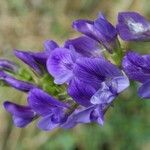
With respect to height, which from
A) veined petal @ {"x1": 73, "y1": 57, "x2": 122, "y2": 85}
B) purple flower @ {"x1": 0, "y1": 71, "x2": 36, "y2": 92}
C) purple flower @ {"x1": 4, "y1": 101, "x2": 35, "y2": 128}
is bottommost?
purple flower @ {"x1": 4, "y1": 101, "x2": 35, "y2": 128}

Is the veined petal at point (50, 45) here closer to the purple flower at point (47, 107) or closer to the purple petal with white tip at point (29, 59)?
the purple petal with white tip at point (29, 59)

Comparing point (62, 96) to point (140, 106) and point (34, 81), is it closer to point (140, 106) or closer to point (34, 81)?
point (34, 81)

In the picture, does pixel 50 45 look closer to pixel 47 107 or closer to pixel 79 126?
pixel 47 107

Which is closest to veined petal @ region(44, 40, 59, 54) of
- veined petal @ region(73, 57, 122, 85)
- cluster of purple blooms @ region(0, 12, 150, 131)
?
cluster of purple blooms @ region(0, 12, 150, 131)

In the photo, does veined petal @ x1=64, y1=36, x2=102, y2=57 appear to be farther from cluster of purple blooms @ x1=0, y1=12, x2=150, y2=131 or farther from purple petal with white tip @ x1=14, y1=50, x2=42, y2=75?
purple petal with white tip @ x1=14, y1=50, x2=42, y2=75

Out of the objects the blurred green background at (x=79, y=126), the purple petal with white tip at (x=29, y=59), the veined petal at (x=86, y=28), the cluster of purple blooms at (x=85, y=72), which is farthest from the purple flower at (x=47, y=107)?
the blurred green background at (x=79, y=126)

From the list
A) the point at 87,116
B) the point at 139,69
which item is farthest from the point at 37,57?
the point at 139,69

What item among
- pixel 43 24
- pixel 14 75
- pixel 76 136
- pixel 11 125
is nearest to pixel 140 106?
pixel 76 136
